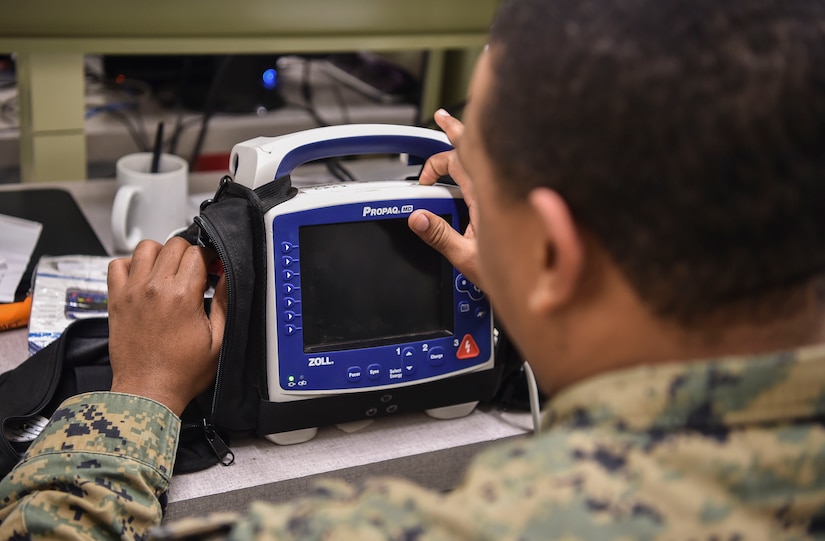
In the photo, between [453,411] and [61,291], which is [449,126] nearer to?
[453,411]

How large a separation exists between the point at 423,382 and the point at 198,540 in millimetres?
386

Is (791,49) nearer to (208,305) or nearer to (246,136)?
(208,305)

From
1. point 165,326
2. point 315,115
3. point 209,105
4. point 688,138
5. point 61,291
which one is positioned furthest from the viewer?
point 315,115

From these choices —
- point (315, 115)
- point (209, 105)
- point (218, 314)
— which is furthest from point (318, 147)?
point (315, 115)

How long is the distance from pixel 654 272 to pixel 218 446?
20.9 inches

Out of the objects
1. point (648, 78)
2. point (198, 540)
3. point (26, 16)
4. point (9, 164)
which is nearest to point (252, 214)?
point (198, 540)

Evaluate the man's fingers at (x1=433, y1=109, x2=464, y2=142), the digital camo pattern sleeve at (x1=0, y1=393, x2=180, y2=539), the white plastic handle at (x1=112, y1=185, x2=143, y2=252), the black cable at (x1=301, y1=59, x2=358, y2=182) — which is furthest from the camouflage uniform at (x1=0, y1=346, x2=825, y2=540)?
the black cable at (x1=301, y1=59, x2=358, y2=182)

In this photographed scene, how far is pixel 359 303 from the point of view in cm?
90

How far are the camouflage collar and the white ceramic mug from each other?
92cm

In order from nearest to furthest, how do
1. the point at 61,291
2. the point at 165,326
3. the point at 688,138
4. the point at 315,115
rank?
the point at 688,138 → the point at 165,326 → the point at 61,291 → the point at 315,115

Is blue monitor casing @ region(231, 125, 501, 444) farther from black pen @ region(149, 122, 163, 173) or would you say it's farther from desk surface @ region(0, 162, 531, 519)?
black pen @ region(149, 122, 163, 173)

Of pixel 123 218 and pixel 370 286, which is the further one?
pixel 123 218

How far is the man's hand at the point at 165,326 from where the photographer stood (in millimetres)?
853

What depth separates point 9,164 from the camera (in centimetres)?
185
